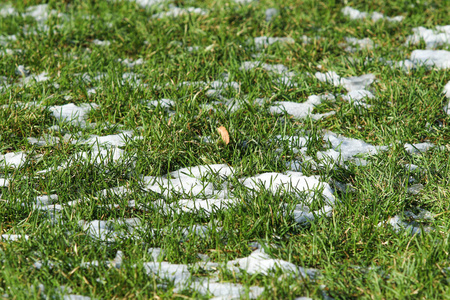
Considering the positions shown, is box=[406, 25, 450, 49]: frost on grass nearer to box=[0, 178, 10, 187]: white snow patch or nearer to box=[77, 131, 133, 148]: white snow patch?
box=[77, 131, 133, 148]: white snow patch

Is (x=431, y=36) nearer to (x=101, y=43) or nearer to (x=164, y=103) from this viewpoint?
(x=164, y=103)

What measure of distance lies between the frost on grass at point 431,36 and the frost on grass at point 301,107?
117 cm

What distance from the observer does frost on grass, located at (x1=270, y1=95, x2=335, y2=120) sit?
10.3ft

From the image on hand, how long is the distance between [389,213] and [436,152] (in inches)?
25.1

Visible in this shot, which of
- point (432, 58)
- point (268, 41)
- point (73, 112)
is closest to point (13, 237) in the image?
point (73, 112)

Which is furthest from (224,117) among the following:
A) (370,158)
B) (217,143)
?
(370,158)

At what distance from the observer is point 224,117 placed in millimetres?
2990

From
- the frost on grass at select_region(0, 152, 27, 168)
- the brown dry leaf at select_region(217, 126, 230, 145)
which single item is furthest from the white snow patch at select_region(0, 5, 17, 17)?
the brown dry leaf at select_region(217, 126, 230, 145)

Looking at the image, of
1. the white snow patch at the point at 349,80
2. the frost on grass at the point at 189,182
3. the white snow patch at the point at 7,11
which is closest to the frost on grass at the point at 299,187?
the frost on grass at the point at 189,182

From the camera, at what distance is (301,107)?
322 centimetres

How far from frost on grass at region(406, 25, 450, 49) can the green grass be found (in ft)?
0.27

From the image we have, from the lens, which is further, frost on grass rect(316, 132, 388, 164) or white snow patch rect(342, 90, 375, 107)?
white snow patch rect(342, 90, 375, 107)

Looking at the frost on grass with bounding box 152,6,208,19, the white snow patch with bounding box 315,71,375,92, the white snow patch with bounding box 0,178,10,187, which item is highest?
the frost on grass with bounding box 152,6,208,19

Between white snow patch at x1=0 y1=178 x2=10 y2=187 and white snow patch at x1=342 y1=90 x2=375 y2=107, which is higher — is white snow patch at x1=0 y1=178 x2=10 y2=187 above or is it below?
above
